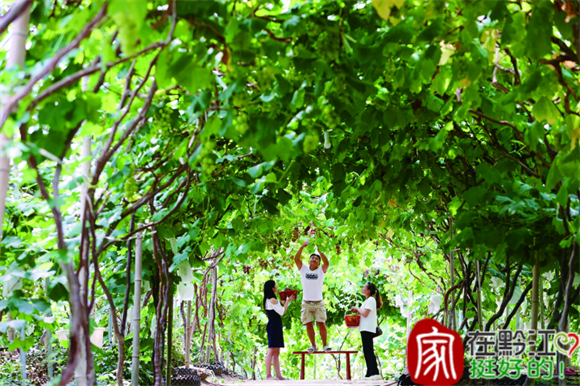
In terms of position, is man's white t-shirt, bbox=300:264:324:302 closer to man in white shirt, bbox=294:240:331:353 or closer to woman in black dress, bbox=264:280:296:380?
man in white shirt, bbox=294:240:331:353

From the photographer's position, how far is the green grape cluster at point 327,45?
1621mm

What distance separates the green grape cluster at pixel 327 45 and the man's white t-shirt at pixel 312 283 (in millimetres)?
4938

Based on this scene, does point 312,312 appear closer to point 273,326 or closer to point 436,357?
point 273,326

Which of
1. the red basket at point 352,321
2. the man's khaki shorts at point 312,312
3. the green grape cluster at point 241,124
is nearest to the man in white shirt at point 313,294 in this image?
the man's khaki shorts at point 312,312

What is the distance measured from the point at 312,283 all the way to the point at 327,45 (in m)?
5.07

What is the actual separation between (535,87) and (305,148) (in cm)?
71

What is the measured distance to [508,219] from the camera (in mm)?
2754

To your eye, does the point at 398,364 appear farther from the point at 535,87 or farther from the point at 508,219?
the point at 535,87

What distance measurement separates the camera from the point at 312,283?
6496mm

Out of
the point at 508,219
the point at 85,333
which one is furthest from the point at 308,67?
the point at 508,219

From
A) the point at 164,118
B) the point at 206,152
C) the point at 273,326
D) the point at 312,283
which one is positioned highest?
the point at 164,118

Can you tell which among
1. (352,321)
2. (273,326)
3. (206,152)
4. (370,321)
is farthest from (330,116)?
(352,321)

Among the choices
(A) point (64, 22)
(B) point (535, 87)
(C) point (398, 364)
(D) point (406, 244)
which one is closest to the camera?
(A) point (64, 22)

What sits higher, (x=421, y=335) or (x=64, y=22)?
(x=64, y=22)
